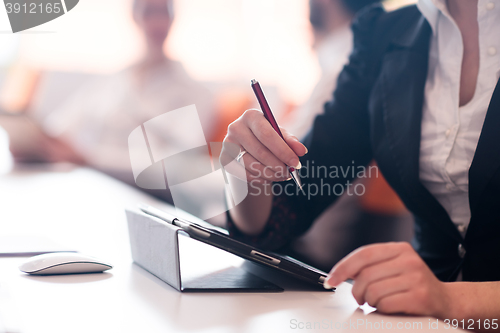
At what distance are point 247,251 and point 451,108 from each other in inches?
16.8

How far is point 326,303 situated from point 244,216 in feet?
0.87

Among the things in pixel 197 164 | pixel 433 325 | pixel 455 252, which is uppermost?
pixel 197 164

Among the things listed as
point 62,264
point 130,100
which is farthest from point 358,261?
point 130,100

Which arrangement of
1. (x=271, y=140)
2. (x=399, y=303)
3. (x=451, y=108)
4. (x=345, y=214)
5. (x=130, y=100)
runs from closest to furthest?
(x=399, y=303) → (x=271, y=140) → (x=451, y=108) → (x=345, y=214) → (x=130, y=100)

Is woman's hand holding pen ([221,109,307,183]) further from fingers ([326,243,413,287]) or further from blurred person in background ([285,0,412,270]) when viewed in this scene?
blurred person in background ([285,0,412,270])

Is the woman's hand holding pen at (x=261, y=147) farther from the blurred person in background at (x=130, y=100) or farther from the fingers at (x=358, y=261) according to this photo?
the blurred person in background at (x=130, y=100)

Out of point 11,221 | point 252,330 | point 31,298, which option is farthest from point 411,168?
point 11,221

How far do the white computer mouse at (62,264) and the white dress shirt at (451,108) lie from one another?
0.50m

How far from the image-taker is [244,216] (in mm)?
609

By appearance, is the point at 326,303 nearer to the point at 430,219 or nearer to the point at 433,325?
the point at 433,325

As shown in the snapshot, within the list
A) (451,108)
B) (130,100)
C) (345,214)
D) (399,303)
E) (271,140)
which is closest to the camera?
(399,303)

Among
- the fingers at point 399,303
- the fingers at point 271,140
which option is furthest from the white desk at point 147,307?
the fingers at point 271,140

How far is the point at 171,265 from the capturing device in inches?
14.5

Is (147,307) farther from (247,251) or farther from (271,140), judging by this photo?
(271,140)
